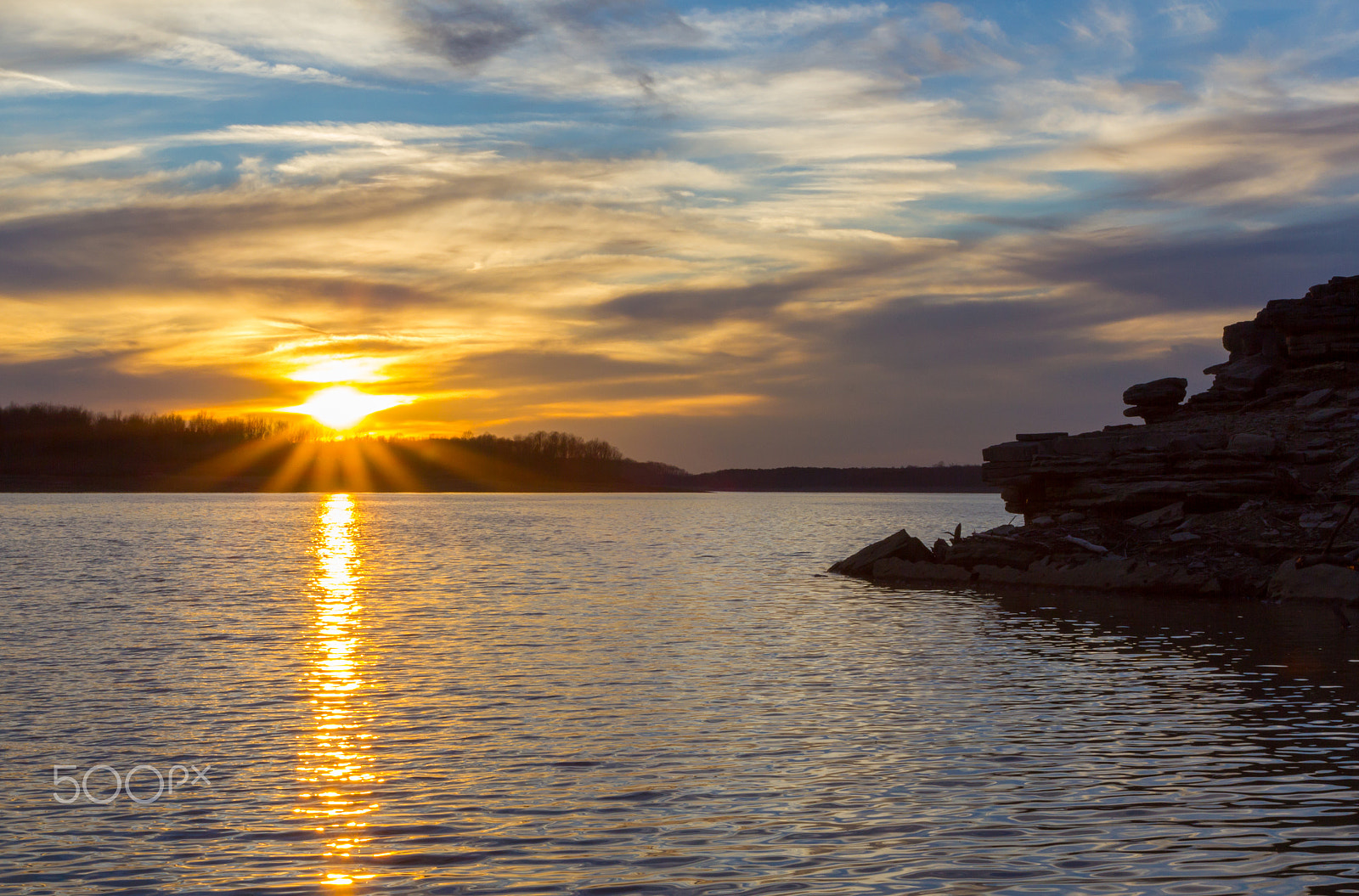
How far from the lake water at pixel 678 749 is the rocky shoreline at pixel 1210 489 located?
155 inches

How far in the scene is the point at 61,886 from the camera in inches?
408

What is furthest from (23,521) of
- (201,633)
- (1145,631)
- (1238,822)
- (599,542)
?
(1238,822)

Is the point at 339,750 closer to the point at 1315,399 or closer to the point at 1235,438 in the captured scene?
the point at 1235,438

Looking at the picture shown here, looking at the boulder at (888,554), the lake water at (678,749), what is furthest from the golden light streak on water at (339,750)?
the boulder at (888,554)

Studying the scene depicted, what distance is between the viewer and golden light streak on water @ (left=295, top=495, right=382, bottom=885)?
39.4 ft

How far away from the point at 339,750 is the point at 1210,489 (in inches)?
1467

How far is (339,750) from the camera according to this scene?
1603 cm

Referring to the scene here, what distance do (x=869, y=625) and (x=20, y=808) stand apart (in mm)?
22879

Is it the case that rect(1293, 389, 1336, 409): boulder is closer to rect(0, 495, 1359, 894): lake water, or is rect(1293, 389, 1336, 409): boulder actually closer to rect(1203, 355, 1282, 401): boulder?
rect(1203, 355, 1282, 401): boulder

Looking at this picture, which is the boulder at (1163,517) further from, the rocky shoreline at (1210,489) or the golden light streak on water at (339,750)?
the golden light streak on water at (339,750)

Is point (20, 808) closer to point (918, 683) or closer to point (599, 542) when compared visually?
point (918, 683)

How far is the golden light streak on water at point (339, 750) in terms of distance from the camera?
39.4 ft

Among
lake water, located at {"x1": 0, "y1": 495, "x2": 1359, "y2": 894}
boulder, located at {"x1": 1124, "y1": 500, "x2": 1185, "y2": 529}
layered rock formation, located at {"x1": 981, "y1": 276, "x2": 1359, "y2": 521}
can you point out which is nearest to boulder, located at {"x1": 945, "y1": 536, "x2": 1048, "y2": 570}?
layered rock formation, located at {"x1": 981, "y1": 276, "x2": 1359, "y2": 521}

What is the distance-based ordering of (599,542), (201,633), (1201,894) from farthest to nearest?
1. (599,542)
2. (201,633)
3. (1201,894)
